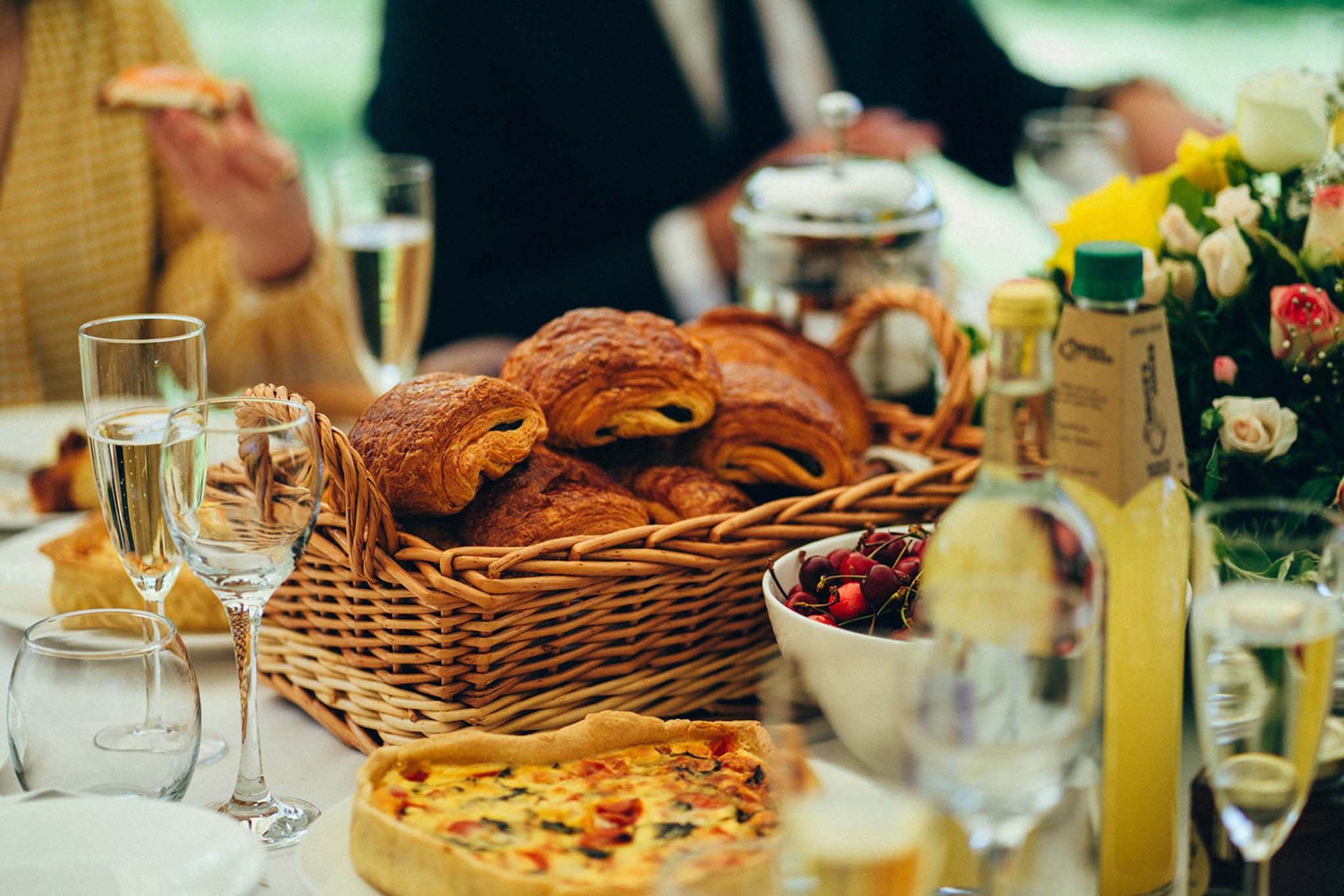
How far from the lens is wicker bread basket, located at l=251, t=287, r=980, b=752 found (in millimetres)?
782

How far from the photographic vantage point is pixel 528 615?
80 cm

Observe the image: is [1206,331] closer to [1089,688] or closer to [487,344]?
[1089,688]

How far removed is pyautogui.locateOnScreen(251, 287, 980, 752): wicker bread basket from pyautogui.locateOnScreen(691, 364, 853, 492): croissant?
4 cm

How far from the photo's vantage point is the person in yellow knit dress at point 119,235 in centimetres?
194

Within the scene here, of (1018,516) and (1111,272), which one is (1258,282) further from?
(1018,516)

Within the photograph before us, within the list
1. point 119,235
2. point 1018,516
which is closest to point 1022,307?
point 1018,516

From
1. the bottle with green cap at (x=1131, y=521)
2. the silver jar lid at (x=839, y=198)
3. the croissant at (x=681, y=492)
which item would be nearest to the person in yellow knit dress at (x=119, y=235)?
the silver jar lid at (x=839, y=198)

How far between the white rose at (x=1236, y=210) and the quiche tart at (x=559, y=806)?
0.48 m

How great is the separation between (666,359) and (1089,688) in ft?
1.57

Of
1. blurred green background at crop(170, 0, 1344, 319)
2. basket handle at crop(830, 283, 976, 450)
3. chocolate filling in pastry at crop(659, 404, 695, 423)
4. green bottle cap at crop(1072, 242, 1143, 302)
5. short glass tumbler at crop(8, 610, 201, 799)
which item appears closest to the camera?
green bottle cap at crop(1072, 242, 1143, 302)

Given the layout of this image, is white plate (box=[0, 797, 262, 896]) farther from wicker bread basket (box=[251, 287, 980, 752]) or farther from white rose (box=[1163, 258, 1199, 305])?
white rose (box=[1163, 258, 1199, 305])

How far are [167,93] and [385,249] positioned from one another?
52 cm

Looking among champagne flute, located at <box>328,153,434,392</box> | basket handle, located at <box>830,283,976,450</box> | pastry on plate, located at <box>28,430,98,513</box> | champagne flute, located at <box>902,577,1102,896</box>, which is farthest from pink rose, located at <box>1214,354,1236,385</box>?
pastry on plate, located at <box>28,430,98,513</box>

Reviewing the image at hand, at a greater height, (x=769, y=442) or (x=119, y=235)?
(x=769, y=442)
